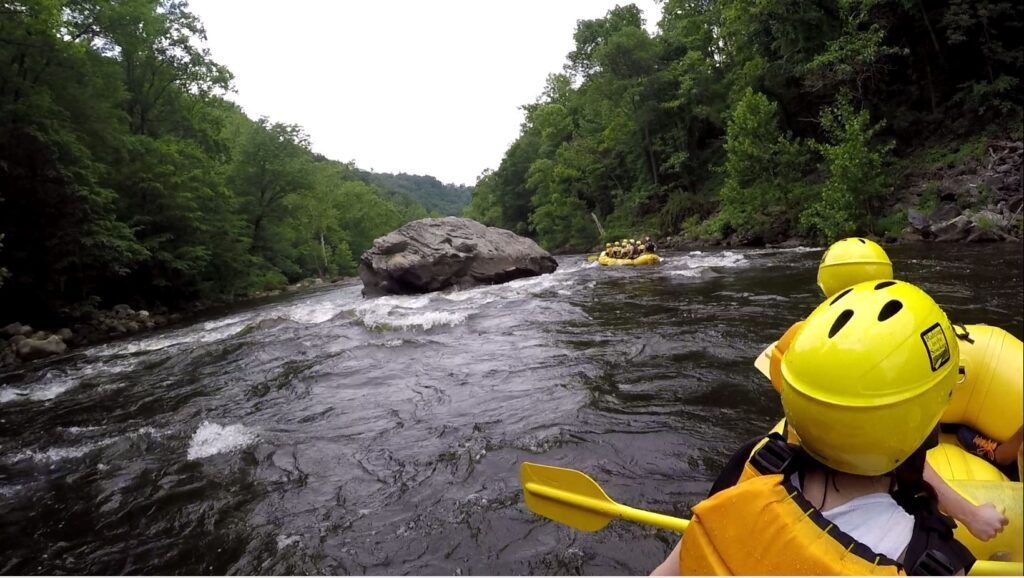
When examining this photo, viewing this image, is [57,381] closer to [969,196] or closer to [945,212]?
[945,212]

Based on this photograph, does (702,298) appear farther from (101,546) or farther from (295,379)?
(101,546)

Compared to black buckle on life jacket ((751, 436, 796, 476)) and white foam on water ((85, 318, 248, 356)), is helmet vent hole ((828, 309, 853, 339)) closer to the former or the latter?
black buckle on life jacket ((751, 436, 796, 476))

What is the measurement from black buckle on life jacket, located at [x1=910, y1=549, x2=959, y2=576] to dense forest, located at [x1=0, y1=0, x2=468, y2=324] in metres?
11.6

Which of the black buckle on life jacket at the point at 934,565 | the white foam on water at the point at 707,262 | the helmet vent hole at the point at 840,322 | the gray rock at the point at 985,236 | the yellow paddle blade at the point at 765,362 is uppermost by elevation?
the helmet vent hole at the point at 840,322

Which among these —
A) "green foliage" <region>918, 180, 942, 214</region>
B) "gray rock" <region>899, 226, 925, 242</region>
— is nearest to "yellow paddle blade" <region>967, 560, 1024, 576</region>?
"gray rock" <region>899, 226, 925, 242</region>

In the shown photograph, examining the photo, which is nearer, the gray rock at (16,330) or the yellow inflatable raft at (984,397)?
the yellow inflatable raft at (984,397)

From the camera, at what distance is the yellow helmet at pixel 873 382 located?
1046 millimetres

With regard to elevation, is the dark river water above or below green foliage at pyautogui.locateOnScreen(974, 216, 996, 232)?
below

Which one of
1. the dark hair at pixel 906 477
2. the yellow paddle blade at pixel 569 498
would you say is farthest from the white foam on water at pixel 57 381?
the dark hair at pixel 906 477

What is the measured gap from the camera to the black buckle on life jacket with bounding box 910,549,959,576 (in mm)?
998

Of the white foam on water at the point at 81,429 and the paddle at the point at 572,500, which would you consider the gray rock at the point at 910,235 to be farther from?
the white foam on water at the point at 81,429

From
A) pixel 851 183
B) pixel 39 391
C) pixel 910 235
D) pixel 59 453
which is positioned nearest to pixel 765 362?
pixel 59 453

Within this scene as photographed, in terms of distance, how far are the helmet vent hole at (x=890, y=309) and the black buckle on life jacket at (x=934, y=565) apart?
465mm

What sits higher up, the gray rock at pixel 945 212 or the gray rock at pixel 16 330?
the gray rock at pixel 945 212
